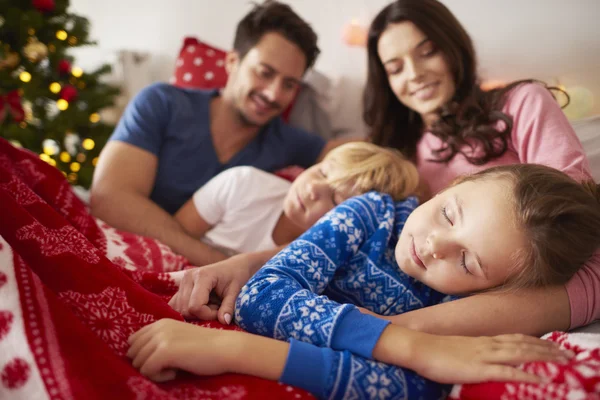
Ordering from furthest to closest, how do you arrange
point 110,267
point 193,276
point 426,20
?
point 426,20, point 193,276, point 110,267

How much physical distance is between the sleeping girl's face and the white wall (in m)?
1.29

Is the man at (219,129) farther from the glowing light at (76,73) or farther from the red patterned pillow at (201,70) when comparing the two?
the glowing light at (76,73)

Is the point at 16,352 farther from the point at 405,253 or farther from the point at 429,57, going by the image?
the point at 429,57

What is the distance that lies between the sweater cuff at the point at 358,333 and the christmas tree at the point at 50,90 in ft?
6.88

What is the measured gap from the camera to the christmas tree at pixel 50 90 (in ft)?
7.17

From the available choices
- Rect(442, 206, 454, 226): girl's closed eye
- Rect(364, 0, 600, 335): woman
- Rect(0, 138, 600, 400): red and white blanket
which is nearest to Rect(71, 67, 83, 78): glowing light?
Rect(364, 0, 600, 335): woman

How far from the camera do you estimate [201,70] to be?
7.00ft

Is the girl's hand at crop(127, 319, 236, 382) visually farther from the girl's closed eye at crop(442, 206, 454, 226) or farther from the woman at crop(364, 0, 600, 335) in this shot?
the woman at crop(364, 0, 600, 335)

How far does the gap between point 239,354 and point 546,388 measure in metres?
0.43

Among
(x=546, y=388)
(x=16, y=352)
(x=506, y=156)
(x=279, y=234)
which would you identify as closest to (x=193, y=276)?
(x=16, y=352)

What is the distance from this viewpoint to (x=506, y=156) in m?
1.27

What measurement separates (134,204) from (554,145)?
1270mm

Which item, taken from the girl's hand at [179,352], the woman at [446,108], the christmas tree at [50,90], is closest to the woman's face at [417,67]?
the woman at [446,108]

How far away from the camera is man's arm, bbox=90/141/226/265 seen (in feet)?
4.56
